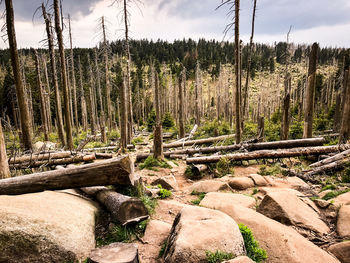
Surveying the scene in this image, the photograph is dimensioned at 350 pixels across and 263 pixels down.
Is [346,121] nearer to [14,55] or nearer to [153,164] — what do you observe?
[153,164]

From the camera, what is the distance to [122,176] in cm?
425

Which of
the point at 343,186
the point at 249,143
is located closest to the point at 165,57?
the point at 249,143

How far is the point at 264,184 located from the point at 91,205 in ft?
19.1

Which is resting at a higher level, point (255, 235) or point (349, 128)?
point (349, 128)

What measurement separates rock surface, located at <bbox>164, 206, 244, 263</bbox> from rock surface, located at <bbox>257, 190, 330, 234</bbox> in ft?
5.09

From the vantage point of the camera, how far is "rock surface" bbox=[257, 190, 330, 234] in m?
3.94

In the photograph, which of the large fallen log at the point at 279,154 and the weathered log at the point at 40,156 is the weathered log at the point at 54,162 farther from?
the large fallen log at the point at 279,154

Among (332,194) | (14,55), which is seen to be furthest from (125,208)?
(14,55)

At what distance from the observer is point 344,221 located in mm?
3840

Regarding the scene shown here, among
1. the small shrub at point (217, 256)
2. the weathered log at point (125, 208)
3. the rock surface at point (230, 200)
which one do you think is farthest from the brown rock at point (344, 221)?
the weathered log at point (125, 208)

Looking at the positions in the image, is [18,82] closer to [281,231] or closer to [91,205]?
[91,205]

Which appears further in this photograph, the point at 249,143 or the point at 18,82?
the point at 249,143

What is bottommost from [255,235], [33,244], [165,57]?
[255,235]

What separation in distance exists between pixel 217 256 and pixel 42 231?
2618mm
